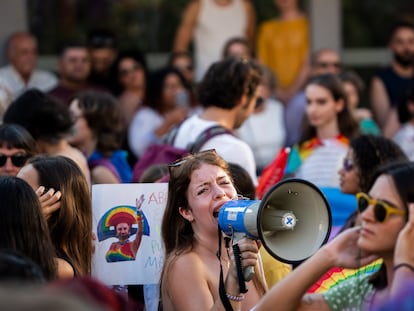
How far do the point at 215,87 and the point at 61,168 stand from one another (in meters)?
1.77

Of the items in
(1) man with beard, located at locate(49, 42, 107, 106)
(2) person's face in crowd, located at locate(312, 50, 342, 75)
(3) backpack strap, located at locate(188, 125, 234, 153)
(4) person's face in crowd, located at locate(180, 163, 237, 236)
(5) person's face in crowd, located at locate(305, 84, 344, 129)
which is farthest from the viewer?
(2) person's face in crowd, located at locate(312, 50, 342, 75)

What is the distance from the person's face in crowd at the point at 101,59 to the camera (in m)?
9.66

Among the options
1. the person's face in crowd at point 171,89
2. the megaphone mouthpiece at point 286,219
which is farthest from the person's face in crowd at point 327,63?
the megaphone mouthpiece at point 286,219

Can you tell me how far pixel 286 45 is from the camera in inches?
392

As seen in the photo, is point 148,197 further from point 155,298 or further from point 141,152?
point 141,152

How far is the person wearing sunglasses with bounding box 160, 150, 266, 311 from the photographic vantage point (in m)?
4.48

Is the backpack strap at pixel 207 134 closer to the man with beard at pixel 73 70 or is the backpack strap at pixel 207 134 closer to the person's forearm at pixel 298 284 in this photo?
the person's forearm at pixel 298 284

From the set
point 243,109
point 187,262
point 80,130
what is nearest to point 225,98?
point 243,109

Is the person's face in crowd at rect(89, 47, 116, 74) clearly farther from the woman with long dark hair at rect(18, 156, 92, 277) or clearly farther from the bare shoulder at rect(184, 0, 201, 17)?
the woman with long dark hair at rect(18, 156, 92, 277)

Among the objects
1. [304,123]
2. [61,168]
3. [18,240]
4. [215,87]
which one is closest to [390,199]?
[18,240]

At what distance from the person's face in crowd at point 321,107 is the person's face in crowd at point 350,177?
5.89 ft

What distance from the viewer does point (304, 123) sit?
8094 millimetres

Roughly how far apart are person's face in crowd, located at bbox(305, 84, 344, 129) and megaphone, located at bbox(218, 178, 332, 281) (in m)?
3.65

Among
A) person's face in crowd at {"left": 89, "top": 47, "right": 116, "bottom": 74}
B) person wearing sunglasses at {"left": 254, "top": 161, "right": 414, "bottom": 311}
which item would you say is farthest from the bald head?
person wearing sunglasses at {"left": 254, "top": 161, "right": 414, "bottom": 311}
